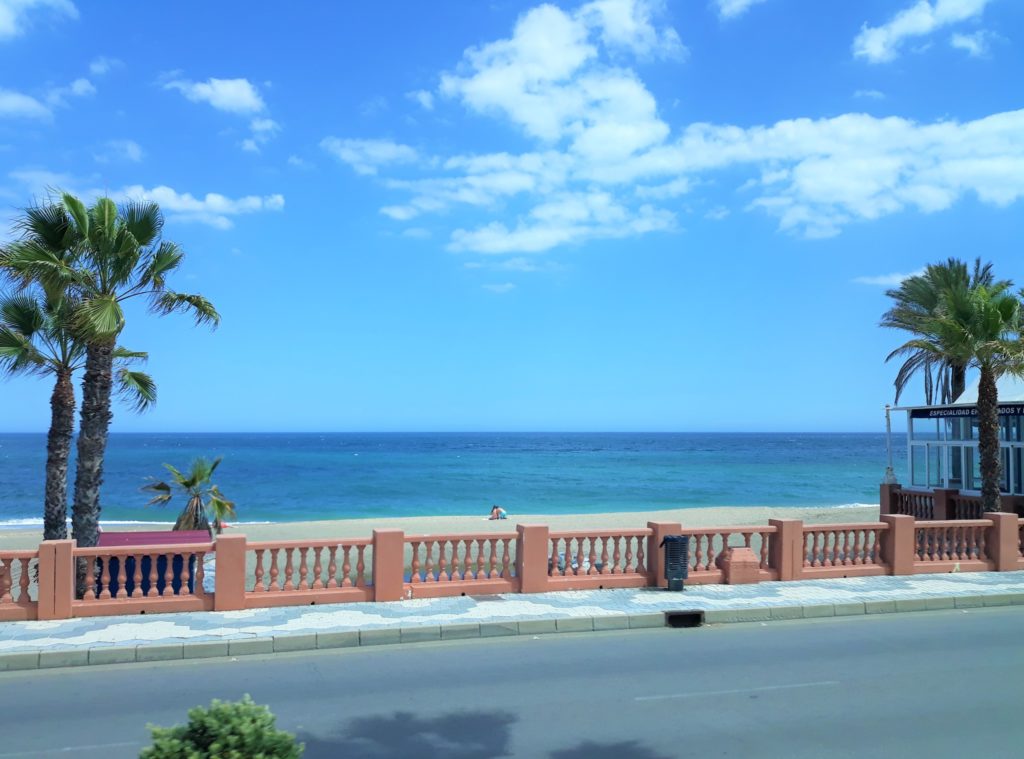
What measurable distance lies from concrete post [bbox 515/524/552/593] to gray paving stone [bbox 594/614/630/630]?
1.89 metres

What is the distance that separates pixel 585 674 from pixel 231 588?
217 inches

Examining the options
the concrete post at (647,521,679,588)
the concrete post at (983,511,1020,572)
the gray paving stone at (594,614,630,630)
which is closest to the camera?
the gray paving stone at (594,614,630,630)

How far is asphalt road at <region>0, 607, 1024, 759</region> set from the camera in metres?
6.98

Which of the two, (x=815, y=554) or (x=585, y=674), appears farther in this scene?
(x=815, y=554)

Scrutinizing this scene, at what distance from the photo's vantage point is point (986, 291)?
1816 centimetres

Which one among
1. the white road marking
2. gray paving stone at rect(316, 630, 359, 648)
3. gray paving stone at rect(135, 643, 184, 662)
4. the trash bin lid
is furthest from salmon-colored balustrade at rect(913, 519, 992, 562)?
the trash bin lid

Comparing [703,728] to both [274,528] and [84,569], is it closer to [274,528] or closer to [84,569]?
[84,569]

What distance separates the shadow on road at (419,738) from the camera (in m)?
6.79


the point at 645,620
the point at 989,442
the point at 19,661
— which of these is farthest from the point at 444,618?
the point at 989,442

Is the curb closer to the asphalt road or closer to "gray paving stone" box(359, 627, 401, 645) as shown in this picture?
"gray paving stone" box(359, 627, 401, 645)

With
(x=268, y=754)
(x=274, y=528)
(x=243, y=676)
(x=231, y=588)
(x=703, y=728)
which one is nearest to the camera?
(x=268, y=754)

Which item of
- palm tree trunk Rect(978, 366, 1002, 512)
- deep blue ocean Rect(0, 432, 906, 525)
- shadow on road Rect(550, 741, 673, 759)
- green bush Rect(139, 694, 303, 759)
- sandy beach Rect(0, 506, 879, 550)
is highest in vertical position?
palm tree trunk Rect(978, 366, 1002, 512)

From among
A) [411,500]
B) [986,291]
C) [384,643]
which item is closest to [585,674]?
[384,643]

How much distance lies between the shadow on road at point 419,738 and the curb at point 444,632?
299 cm
